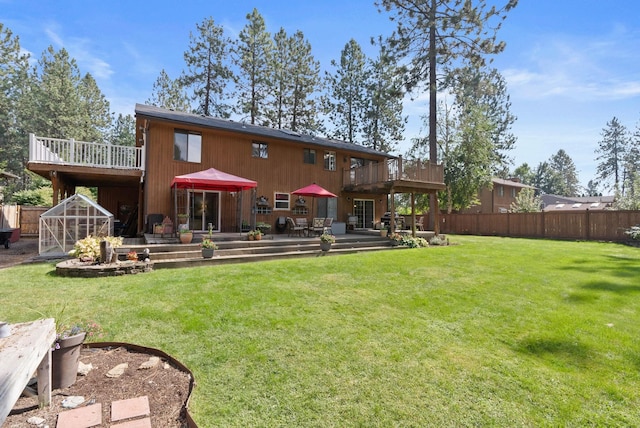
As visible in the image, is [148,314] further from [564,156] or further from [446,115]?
[564,156]

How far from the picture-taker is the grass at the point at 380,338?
240 cm

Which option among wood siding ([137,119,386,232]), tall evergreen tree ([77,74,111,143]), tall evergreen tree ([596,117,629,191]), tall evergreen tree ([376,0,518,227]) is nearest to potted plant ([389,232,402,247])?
wood siding ([137,119,386,232])

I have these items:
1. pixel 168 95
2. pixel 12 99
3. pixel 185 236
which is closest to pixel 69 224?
pixel 185 236

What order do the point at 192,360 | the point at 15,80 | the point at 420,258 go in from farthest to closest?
the point at 15,80 < the point at 420,258 < the point at 192,360

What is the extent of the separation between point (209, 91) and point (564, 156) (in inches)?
2904

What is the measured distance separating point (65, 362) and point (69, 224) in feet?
26.4

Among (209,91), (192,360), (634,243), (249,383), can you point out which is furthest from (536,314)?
(209,91)

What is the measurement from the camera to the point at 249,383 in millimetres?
2680

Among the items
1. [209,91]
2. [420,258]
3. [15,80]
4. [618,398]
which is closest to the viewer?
[618,398]

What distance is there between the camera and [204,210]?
12.4m

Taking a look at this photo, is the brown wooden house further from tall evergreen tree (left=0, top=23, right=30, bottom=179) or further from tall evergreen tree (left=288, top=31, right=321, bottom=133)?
tall evergreen tree (left=0, top=23, right=30, bottom=179)

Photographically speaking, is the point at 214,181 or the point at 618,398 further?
the point at 214,181

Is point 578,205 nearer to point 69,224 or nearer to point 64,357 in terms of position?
point 69,224

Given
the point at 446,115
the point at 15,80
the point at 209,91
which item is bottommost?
the point at 446,115
